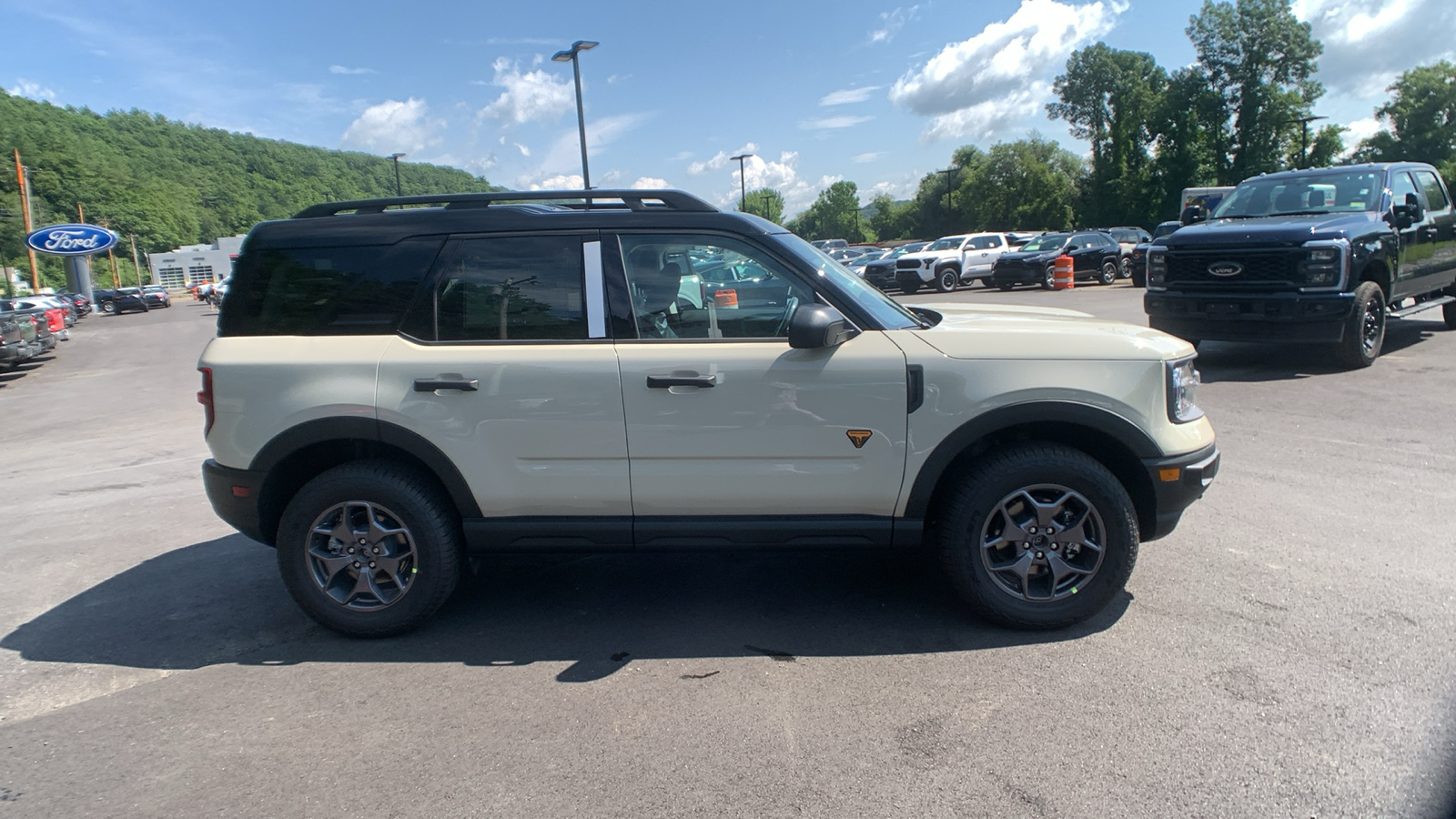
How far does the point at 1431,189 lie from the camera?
35.6 ft

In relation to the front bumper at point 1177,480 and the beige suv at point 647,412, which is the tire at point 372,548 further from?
the front bumper at point 1177,480

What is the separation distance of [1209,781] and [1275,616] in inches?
56.6

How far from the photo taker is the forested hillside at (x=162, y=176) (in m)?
80.9

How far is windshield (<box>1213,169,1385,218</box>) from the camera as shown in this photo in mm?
9797

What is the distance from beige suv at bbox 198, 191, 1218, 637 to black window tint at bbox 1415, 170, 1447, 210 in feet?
31.7

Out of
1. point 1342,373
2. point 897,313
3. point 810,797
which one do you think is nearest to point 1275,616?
point 897,313

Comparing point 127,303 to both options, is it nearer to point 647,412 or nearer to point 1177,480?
point 647,412

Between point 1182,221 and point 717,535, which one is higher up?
point 1182,221

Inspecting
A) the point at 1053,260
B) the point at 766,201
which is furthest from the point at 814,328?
the point at 766,201

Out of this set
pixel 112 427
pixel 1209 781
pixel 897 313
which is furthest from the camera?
pixel 112 427

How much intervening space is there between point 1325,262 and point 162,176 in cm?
14467

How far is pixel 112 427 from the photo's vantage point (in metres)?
10.8

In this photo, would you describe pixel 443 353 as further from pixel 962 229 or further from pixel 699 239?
pixel 962 229

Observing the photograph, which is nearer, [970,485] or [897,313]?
[970,485]
